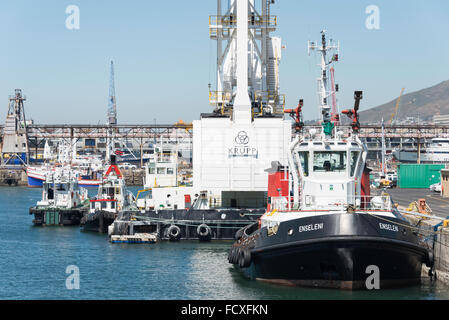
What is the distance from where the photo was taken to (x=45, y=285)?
32.9m

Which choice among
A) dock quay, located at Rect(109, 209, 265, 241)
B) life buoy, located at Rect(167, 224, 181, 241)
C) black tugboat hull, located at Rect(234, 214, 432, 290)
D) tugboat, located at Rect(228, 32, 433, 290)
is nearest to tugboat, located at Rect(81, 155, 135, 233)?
dock quay, located at Rect(109, 209, 265, 241)

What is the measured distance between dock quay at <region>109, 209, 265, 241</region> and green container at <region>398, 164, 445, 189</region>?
157 ft

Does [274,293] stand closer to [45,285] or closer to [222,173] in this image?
[45,285]

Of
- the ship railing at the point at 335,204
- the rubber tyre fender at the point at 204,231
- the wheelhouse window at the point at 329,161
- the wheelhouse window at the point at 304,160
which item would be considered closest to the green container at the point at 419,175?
the rubber tyre fender at the point at 204,231

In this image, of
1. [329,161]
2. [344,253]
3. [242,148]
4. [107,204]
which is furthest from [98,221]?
[344,253]

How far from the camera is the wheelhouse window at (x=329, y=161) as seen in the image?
30891 millimetres

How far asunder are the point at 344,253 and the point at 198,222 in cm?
2246

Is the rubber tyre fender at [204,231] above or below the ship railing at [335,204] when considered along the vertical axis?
below

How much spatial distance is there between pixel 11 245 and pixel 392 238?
3065 cm

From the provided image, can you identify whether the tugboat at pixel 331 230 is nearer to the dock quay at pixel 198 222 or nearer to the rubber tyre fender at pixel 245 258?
the rubber tyre fender at pixel 245 258

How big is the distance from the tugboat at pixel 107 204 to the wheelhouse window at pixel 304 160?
2738 centimetres

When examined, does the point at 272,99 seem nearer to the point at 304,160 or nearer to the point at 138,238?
the point at 138,238

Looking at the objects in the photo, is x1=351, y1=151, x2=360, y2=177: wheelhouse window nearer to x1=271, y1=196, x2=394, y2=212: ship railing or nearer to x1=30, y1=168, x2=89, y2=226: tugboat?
x1=271, y1=196, x2=394, y2=212: ship railing

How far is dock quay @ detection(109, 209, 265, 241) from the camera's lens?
48062 mm
